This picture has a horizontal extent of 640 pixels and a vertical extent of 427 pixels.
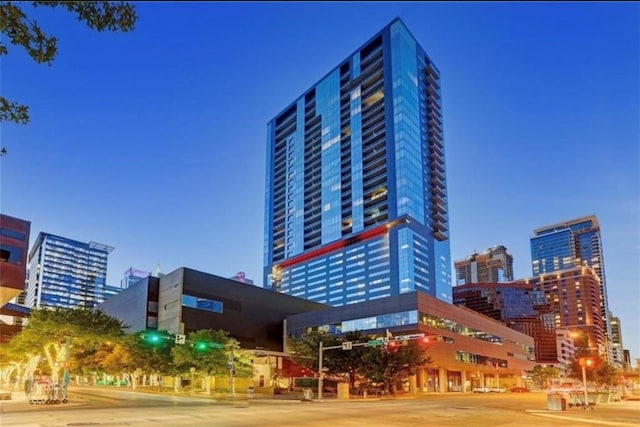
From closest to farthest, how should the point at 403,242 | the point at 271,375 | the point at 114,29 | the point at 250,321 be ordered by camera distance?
the point at 114,29
the point at 271,375
the point at 250,321
the point at 403,242

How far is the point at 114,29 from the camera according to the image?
8352 mm

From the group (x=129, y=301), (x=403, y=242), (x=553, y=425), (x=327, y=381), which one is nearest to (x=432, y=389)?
(x=327, y=381)

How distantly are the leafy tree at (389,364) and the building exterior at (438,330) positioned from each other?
15928 millimetres

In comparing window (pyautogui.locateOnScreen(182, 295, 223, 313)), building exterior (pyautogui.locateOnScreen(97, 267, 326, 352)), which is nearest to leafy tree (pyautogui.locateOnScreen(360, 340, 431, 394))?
building exterior (pyautogui.locateOnScreen(97, 267, 326, 352))

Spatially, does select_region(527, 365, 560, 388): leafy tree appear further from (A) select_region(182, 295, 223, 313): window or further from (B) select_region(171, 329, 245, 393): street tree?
(B) select_region(171, 329, 245, 393): street tree

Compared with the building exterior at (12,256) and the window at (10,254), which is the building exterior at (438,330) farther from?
the window at (10,254)

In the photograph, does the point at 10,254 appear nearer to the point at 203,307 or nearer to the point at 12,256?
the point at 12,256

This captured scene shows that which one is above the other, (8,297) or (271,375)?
(8,297)

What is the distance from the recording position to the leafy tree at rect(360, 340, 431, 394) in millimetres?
67188

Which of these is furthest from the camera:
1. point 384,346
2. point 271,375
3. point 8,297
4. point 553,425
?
point 271,375

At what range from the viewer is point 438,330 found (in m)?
Answer: 98.7

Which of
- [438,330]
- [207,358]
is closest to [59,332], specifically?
[207,358]

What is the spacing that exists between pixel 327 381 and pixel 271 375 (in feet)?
40.1

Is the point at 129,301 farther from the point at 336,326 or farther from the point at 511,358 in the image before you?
the point at 511,358
